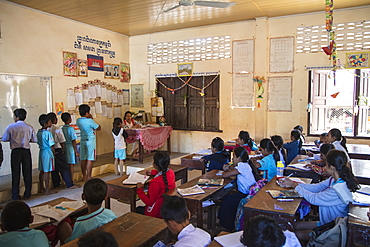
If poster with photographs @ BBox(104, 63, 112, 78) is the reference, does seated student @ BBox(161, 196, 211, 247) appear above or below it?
below

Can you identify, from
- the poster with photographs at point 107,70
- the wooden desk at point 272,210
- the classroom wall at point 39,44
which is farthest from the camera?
the poster with photographs at point 107,70

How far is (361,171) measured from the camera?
11.4 ft

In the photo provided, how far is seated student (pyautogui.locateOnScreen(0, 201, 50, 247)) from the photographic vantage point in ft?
5.72

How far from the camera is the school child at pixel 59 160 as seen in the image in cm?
511

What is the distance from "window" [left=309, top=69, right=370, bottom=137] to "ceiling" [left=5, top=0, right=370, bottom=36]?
5.11 feet

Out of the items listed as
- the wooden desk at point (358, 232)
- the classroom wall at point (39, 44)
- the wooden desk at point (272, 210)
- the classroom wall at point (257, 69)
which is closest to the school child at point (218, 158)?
the wooden desk at point (272, 210)

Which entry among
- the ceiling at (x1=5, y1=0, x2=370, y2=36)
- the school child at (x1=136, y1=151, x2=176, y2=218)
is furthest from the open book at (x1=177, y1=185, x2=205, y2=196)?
the ceiling at (x1=5, y1=0, x2=370, y2=36)

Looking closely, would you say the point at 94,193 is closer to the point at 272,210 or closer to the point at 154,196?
the point at 154,196

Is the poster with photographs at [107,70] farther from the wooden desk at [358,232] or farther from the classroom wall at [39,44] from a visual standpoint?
the wooden desk at [358,232]

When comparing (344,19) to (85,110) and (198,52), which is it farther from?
(85,110)

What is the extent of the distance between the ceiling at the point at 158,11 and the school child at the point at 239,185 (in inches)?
156

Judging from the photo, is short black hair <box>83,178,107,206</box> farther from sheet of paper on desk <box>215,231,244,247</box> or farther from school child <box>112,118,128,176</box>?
school child <box>112,118,128,176</box>

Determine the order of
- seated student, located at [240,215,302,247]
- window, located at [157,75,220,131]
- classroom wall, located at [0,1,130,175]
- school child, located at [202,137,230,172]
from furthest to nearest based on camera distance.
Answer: window, located at [157,75,220,131] < classroom wall, located at [0,1,130,175] < school child, located at [202,137,230,172] < seated student, located at [240,215,302,247]

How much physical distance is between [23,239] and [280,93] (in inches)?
254
